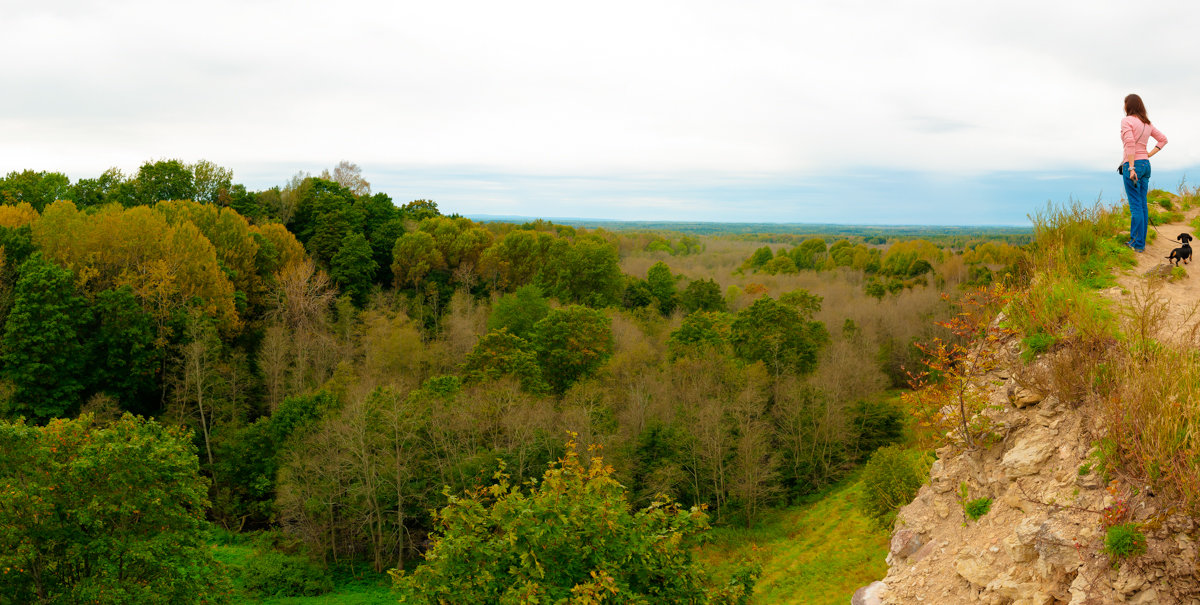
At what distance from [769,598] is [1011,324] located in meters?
15.5

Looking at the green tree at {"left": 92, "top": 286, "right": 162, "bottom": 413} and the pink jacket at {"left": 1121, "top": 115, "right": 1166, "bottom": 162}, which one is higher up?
the pink jacket at {"left": 1121, "top": 115, "right": 1166, "bottom": 162}

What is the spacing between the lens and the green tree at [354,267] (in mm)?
40938

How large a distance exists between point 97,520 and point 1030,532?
1494 cm

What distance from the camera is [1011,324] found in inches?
302

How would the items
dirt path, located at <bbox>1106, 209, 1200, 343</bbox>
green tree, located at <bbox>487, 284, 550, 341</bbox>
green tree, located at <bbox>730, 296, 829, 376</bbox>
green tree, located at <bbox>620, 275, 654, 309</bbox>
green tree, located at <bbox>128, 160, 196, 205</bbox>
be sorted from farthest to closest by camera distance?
1. green tree, located at <bbox>620, 275, 654, 309</bbox>
2. green tree, located at <bbox>128, 160, 196, 205</bbox>
3. green tree, located at <bbox>487, 284, 550, 341</bbox>
4. green tree, located at <bbox>730, 296, 829, 376</bbox>
5. dirt path, located at <bbox>1106, 209, 1200, 343</bbox>

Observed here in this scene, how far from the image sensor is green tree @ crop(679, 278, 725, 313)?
45.5 metres

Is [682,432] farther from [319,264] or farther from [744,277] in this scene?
[744,277]

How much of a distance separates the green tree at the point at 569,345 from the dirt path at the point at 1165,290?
2210 centimetres

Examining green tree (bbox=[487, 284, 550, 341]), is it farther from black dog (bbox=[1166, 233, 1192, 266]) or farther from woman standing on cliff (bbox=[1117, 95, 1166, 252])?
black dog (bbox=[1166, 233, 1192, 266])

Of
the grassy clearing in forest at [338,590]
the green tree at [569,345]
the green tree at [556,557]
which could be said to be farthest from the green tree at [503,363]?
the green tree at [556,557]

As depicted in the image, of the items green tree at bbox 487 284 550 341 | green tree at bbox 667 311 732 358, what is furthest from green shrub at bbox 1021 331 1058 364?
green tree at bbox 487 284 550 341

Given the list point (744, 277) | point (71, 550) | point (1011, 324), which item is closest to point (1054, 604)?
point (1011, 324)

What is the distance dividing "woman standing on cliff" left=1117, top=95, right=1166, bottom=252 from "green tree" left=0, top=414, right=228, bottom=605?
54.6 ft

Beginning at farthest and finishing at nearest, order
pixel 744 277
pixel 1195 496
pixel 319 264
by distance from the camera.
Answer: pixel 744 277, pixel 319 264, pixel 1195 496
